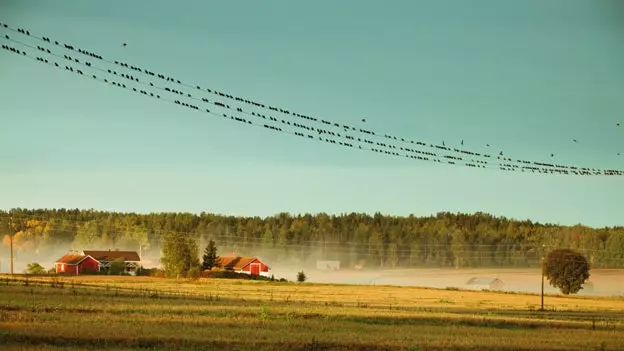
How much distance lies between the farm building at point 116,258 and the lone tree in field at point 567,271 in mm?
76677

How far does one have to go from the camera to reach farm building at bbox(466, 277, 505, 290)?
16788 cm

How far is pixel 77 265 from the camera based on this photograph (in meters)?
170

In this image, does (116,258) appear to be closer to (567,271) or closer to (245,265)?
(245,265)

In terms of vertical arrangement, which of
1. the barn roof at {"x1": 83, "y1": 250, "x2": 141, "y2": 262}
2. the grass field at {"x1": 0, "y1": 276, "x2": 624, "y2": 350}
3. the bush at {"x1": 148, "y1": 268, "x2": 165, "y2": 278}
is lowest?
the bush at {"x1": 148, "y1": 268, "x2": 165, "y2": 278}

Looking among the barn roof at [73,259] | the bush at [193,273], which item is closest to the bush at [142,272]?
the barn roof at [73,259]

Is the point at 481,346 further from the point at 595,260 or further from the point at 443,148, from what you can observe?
the point at 595,260

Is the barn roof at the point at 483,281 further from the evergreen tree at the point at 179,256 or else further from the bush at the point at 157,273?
the bush at the point at 157,273

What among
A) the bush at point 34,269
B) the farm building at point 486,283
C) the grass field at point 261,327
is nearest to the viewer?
the grass field at point 261,327

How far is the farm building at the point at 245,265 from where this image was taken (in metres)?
175

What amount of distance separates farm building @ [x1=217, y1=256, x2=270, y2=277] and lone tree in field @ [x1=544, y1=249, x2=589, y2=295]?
59.0 metres

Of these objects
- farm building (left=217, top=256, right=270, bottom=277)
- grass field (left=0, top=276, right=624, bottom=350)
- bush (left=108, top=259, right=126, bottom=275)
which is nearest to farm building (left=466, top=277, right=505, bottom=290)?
farm building (left=217, top=256, right=270, bottom=277)

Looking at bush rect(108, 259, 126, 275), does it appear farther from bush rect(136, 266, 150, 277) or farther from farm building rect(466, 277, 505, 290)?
farm building rect(466, 277, 505, 290)

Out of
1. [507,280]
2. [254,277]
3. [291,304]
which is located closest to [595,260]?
[507,280]

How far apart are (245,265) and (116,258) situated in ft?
89.9
